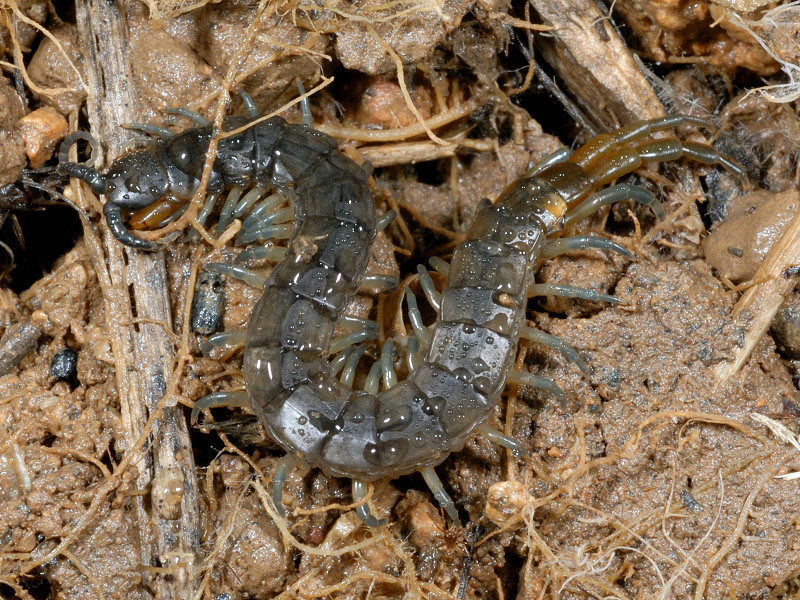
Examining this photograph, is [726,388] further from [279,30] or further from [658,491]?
A: [279,30]

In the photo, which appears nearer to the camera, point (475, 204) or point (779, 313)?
point (779, 313)

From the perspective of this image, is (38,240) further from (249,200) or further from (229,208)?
(249,200)

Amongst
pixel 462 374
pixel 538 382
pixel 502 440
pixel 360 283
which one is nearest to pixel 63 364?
pixel 360 283

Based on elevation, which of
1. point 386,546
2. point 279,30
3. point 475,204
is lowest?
point 386,546

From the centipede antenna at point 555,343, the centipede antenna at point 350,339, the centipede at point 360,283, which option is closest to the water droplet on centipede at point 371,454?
the centipede at point 360,283

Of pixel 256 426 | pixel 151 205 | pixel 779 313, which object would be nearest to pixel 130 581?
pixel 256 426

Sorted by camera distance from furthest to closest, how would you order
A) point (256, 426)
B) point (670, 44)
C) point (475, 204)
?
point (475, 204)
point (670, 44)
point (256, 426)

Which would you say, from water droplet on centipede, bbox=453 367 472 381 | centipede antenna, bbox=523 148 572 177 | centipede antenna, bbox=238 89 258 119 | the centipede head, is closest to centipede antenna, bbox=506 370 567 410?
water droplet on centipede, bbox=453 367 472 381
